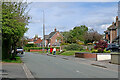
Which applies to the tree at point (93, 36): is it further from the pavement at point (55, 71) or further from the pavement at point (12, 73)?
the pavement at point (12, 73)

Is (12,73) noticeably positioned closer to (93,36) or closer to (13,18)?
(13,18)

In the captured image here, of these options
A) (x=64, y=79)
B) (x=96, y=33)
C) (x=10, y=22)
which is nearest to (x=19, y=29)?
(x=10, y=22)

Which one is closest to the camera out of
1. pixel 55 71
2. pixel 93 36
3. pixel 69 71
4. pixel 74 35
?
pixel 55 71

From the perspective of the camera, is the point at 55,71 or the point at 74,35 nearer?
the point at 55,71

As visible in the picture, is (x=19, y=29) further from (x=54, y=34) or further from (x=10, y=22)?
(x=54, y=34)

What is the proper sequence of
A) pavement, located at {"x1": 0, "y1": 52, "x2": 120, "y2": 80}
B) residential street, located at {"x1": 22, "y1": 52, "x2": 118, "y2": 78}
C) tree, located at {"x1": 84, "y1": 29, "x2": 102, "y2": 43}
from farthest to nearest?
tree, located at {"x1": 84, "y1": 29, "x2": 102, "y2": 43}, residential street, located at {"x1": 22, "y1": 52, "x2": 118, "y2": 78}, pavement, located at {"x1": 0, "y1": 52, "x2": 120, "y2": 80}

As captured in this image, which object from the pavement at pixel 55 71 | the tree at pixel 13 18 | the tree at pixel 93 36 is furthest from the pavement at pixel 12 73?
the tree at pixel 93 36

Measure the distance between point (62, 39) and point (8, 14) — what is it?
75.7 metres

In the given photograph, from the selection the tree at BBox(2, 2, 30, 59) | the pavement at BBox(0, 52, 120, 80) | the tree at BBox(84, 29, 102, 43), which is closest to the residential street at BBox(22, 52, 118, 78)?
the pavement at BBox(0, 52, 120, 80)

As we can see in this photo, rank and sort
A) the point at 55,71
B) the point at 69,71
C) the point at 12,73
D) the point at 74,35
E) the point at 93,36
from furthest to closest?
1. the point at 74,35
2. the point at 93,36
3. the point at 69,71
4. the point at 55,71
5. the point at 12,73

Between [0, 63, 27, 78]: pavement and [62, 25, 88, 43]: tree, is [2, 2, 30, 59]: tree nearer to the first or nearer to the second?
[0, 63, 27, 78]: pavement

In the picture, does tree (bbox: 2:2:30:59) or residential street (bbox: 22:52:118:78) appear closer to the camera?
residential street (bbox: 22:52:118:78)

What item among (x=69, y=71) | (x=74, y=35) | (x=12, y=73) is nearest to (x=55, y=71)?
(x=69, y=71)

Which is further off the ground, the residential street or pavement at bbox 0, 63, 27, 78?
pavement at bbox 0, 63, 27, 78
